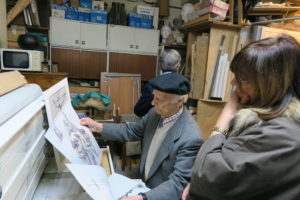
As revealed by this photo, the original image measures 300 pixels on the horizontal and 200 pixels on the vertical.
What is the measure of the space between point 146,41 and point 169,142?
3.09m

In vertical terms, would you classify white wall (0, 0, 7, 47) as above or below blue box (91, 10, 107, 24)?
below

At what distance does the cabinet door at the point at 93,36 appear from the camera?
11.7 ft

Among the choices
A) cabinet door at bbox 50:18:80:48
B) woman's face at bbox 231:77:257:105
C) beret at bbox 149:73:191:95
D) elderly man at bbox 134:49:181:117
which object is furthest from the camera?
cabinet door at bbox 50:18:80:48

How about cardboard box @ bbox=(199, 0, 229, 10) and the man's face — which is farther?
cardboard box @ bbox=(199, 0, 229, 10)

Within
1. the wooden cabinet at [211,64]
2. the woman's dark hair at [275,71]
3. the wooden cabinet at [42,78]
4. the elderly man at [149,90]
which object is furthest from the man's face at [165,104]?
the wooden cabinet at [42,78]

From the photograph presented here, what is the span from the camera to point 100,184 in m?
0.81

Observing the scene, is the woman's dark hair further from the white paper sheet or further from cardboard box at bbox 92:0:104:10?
cardboard box at bbox 92:0:104:10

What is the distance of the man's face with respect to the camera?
112cm

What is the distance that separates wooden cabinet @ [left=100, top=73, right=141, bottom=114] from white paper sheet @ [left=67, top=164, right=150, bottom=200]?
2.85 meters

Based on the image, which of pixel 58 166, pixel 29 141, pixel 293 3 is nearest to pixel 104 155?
pixel 58 166

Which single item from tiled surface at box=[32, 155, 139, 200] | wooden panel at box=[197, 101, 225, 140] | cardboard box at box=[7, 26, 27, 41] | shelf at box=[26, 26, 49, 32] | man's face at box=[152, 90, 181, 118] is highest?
shelf at box=[26, 26, 49, 32]

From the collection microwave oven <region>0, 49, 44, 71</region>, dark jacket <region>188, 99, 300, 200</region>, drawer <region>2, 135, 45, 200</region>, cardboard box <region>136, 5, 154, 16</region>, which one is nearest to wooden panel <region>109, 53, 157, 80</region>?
cardboard box <region>136, 5, 154, 16</region>

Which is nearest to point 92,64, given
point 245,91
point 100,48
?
point 100,48

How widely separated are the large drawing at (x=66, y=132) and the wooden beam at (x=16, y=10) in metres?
2.67
